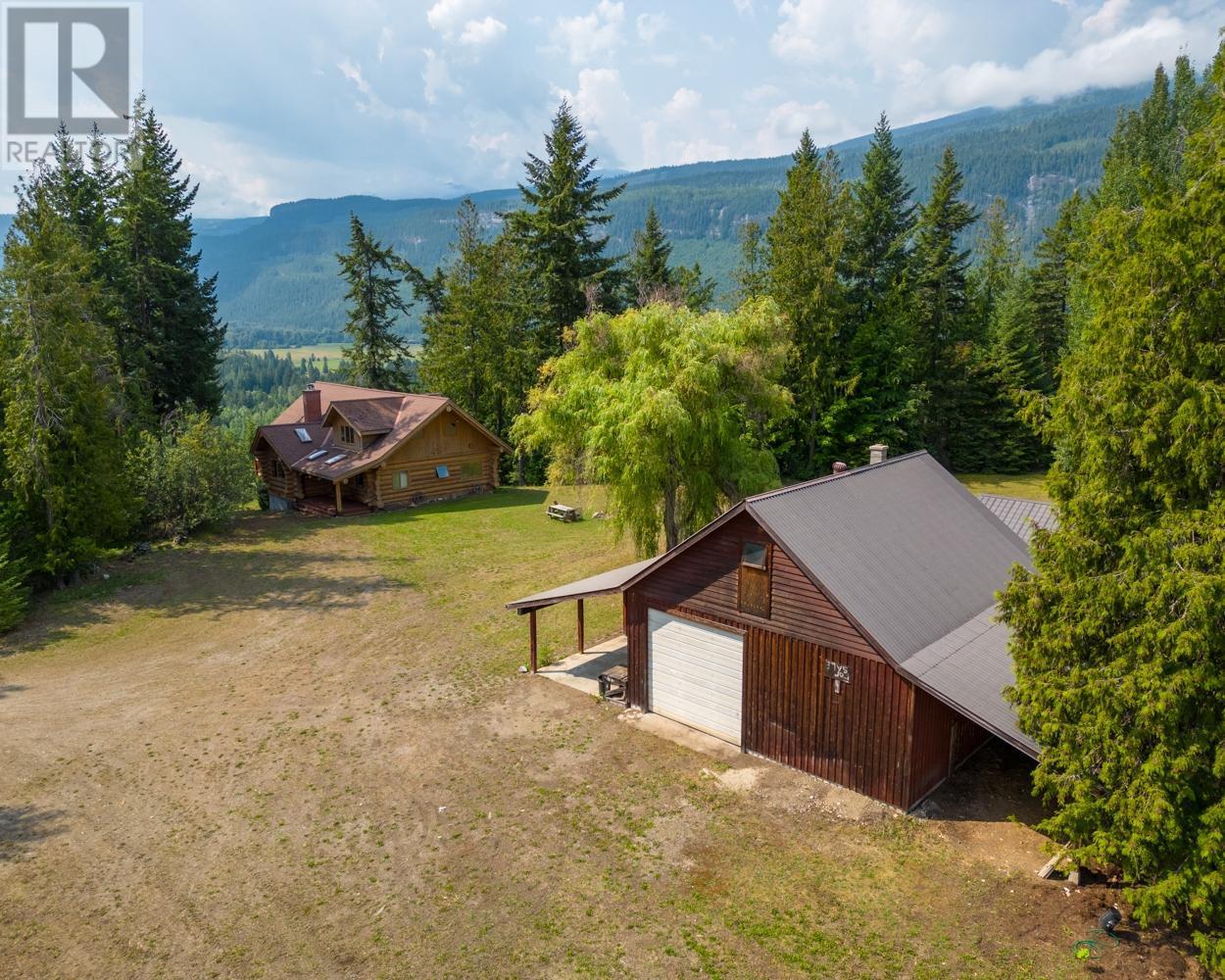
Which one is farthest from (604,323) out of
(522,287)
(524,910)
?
(522,287)

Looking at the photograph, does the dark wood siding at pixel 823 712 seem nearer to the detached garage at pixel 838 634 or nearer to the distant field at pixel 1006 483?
the detached garage at pixel 838 634

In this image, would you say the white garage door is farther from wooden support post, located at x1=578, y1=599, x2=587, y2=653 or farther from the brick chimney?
the brick chimney

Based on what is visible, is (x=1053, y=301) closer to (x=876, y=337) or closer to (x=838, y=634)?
(x=876, y=337)

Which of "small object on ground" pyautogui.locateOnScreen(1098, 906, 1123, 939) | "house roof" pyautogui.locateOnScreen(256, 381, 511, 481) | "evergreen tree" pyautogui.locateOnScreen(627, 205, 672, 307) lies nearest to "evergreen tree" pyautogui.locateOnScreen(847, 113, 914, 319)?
"evergreen tree" pyautogui.locateOnScreen(627, 205, 672, 307)

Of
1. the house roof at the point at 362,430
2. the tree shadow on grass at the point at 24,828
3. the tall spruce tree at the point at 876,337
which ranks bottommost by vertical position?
the tree shadow on grass at the point at 24,828

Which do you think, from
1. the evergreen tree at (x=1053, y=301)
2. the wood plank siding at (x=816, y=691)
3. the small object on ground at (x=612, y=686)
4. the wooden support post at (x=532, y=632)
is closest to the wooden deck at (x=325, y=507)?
the wooden support post at (x=532, y=632)

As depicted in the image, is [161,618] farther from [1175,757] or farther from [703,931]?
[1175,757]

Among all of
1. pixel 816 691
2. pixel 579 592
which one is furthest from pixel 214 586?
pixel 816 691
